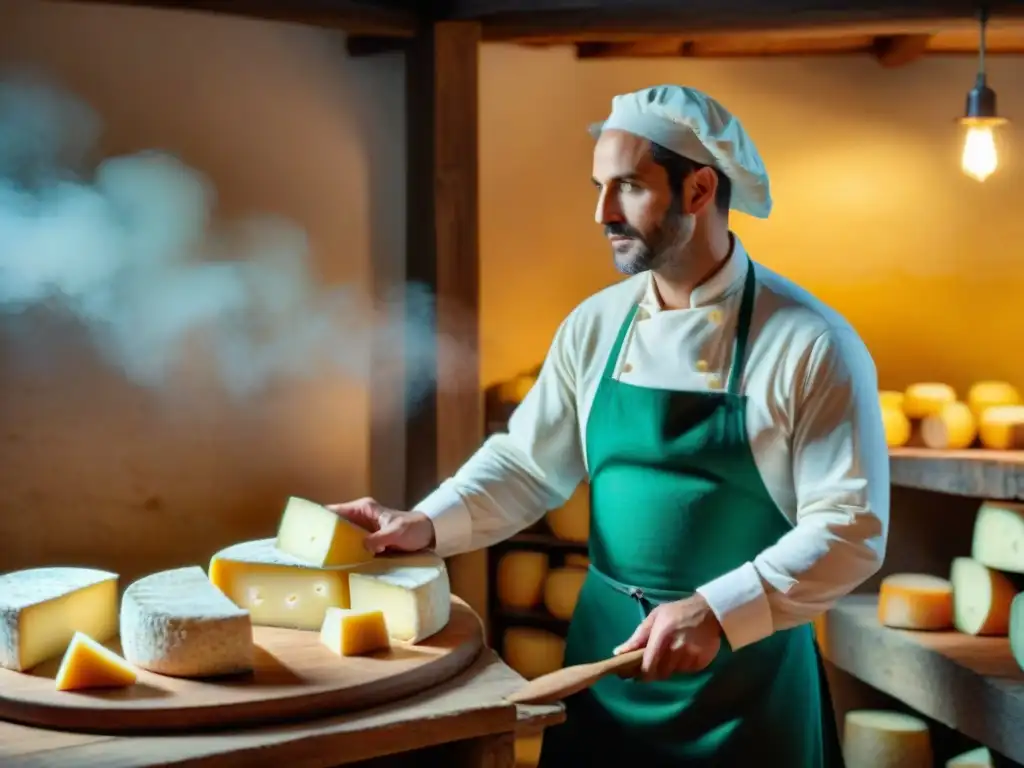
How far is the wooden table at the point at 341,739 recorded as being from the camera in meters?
1.70

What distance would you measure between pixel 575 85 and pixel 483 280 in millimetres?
795

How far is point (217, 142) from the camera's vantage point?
383 centimetres

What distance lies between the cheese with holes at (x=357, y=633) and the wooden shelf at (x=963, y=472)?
1934 millimetres

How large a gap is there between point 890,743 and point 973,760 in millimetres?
221

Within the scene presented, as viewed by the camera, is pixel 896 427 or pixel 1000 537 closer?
pixel 1000 537

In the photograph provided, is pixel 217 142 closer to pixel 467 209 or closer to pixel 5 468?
pixel 467 209

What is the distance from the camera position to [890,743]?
3.46m

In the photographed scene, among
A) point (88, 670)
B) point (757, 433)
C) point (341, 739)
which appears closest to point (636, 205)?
point (757, 433)

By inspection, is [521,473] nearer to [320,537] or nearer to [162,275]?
[320,537]

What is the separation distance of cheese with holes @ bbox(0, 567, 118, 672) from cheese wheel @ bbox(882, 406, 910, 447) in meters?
2.42

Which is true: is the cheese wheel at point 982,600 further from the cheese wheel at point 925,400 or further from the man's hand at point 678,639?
Result: the man's hand at point 678,639

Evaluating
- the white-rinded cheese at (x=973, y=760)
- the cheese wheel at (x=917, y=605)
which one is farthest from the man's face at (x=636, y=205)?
the white-rinded cheese at (x=973, y=760)

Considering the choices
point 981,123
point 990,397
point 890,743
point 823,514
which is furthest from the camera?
point 990,397

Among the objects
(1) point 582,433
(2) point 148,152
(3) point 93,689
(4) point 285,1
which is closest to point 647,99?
(1) point 582,433
